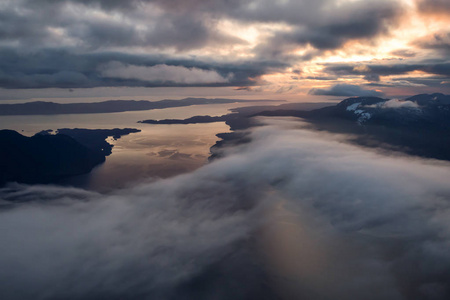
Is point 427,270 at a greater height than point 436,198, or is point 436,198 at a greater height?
point 436,198

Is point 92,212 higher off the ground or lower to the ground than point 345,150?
lower

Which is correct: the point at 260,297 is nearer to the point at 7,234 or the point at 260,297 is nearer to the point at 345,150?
the point at 7,234

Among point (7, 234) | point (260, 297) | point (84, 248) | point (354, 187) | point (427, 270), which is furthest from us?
point (354, 187)

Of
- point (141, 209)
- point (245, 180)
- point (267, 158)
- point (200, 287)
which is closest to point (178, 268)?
point (200, 287)

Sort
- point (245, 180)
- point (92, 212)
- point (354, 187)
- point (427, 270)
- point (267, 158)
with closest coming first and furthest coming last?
point (427, 270) → point (92, 212) → point (354, 187) → point (245, 180) → point (267, 158)

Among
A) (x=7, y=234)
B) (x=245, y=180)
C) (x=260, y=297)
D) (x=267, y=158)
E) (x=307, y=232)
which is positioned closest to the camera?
(x=260, y=297)

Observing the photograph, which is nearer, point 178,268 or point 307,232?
point 178,268

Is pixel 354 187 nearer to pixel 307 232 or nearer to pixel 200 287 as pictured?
pixel 307 232

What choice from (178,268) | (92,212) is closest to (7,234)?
(92,212)

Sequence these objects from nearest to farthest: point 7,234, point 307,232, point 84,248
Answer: point 84,248, point 7,234, point 307,232
